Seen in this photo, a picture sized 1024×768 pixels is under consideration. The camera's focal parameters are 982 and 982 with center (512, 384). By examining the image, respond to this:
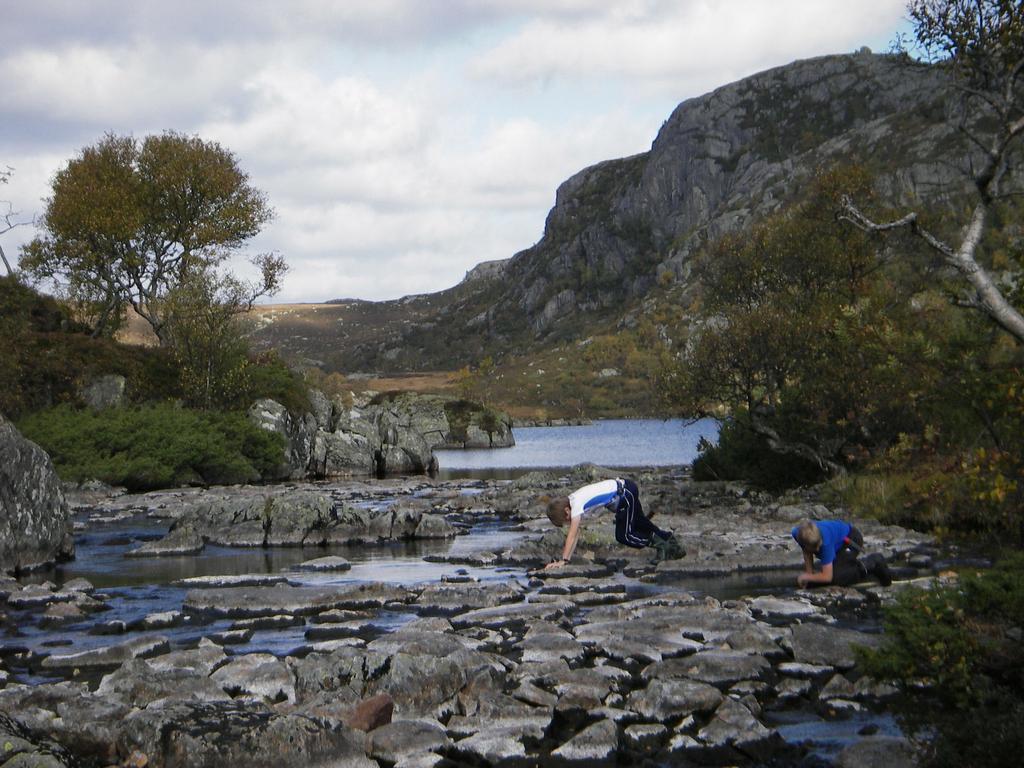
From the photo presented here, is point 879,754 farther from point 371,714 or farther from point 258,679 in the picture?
point 258,679

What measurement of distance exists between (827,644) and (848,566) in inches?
190

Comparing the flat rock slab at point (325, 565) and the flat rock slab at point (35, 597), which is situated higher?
the flat rock slab at point (35, 597)

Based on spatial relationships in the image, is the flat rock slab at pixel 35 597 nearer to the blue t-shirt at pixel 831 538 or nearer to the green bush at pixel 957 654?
the blue t-shirt at pixel 831 538

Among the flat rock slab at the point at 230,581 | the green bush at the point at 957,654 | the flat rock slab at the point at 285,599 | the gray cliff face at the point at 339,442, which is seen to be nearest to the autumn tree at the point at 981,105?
the green bush at the point at 957,654

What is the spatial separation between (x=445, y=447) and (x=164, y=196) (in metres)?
54.5

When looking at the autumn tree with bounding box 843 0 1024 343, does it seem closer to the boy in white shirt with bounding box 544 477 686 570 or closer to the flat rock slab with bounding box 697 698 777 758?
the flat rock slab with bounding box 697 698 777 758

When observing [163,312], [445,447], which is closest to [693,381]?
[163,312]

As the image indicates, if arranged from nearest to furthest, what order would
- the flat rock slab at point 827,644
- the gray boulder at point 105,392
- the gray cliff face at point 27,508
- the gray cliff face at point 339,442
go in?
the flat rock slab at point 827,644 → the gray cliff face at point 27,508 → the gray boulder at point 105,392 → the gray cliff face at point 339,442

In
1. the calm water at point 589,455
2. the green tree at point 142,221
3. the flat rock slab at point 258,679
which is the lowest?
the calm water at point 589,455

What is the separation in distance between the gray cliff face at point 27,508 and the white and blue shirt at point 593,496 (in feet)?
39.4

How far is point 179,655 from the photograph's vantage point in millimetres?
11914

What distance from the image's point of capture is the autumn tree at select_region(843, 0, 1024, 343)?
387 inches

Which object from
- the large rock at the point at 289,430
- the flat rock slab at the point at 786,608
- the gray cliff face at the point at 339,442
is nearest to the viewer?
the flat rock slab at the point at 786,608

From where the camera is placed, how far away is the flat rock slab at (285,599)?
1562 centimetres
